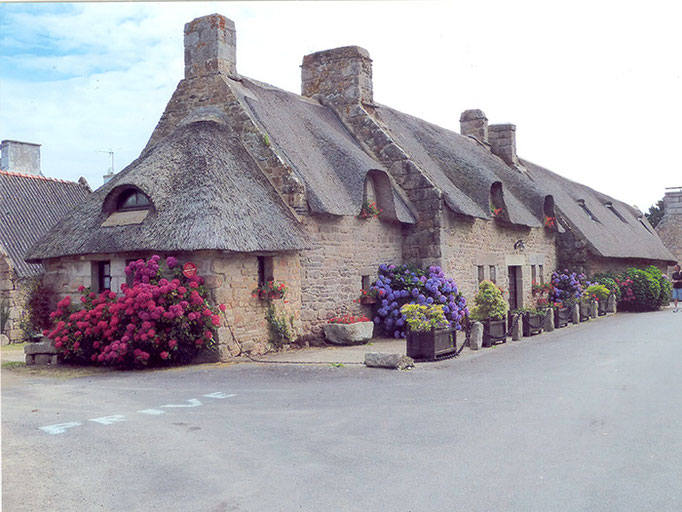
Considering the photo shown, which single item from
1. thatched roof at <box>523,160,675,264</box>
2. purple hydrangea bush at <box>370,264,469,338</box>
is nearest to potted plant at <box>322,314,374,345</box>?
purple hydrangea bush at <box>370,264,469,338</box>

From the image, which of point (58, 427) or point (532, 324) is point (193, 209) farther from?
point (532, 324)

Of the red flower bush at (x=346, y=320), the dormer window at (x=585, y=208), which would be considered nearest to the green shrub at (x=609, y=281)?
the dormer window at (x=585, y=208)

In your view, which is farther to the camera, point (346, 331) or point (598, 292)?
point (598, 292)

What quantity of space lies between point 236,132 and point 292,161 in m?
1.32

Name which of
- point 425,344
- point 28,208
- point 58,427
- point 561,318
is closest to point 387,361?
point 425,344

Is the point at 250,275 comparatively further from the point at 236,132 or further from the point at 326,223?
the point at 236,132

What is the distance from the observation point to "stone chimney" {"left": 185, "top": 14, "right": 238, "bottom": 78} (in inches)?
559

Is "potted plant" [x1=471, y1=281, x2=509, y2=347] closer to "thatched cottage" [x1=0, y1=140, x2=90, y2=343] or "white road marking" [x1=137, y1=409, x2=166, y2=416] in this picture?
"white road marking" [x1=137, y1=409, x2=166, y2=416]

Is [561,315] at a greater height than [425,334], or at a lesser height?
lesser

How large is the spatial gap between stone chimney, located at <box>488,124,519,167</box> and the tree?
2612cm

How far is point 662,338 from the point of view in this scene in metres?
14.7

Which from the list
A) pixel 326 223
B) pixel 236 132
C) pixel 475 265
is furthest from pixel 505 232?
pixel 236 132

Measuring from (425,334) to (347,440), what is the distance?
5.29 m

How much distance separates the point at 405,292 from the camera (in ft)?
49.4
